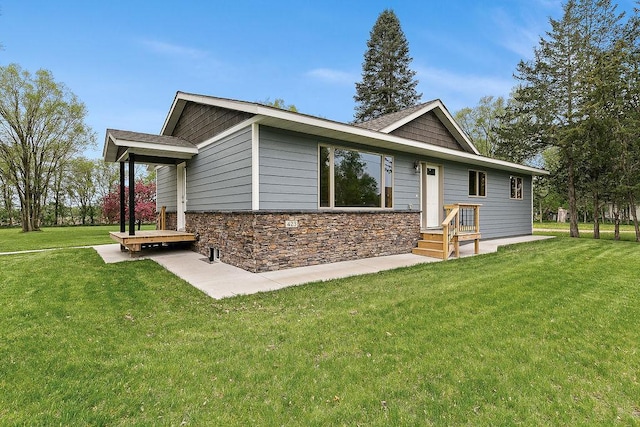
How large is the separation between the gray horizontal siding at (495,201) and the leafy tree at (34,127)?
23.8 m

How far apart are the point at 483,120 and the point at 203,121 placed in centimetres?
2766

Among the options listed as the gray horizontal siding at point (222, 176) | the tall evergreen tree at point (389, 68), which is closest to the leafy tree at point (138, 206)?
the gray horizontal siding at point (222, 176)

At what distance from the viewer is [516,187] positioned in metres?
13.8

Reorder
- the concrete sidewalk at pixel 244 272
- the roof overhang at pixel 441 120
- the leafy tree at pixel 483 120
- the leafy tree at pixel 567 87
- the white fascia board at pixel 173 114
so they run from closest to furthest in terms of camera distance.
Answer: the concrete sidewalk at pixel 244 272 → the roof overhang at pixel 441 120 → the white fascia board at pixel 173 114 → the leafy tree at pixel 567 87 → the leafy tree at pixel 483 120

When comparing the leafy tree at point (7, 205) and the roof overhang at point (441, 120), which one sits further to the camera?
the leafy tree at point (7, 205)

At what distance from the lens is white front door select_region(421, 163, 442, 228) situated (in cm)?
998

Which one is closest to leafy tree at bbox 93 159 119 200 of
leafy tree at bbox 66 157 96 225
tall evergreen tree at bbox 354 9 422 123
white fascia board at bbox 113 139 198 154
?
leafy tree at bbox 66 157 96 225

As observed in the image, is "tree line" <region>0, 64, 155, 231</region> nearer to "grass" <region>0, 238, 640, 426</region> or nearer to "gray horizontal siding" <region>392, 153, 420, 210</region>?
"gray horizontal siding" <region>392, 153, 420, 210</region>

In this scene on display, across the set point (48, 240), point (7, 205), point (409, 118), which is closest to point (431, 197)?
point (409, 118)

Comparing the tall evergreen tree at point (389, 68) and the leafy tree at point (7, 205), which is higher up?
the tall evergreen tree at point (389, 68)

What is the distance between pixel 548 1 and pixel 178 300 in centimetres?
1877

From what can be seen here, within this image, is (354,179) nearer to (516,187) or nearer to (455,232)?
(455,232)

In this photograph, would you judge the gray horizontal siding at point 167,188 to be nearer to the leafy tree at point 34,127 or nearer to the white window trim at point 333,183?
the white window trim at point 333,183

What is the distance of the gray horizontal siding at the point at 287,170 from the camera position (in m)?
6.53
